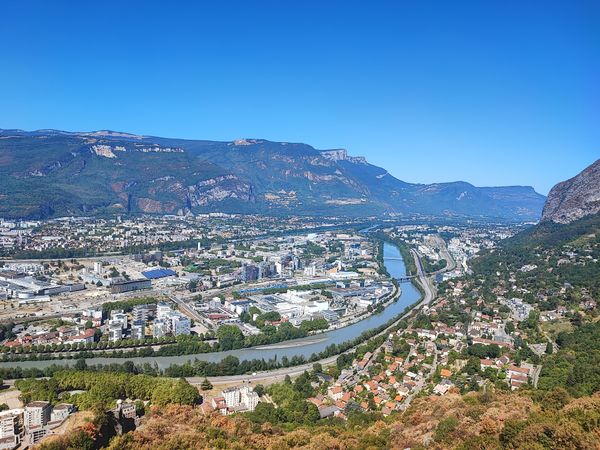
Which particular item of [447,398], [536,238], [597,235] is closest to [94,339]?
[447,398]

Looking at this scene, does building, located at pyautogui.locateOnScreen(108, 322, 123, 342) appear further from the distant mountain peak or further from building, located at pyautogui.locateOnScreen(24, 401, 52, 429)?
the distant mountain peak

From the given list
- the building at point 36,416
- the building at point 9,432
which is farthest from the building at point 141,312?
the building at point 9,432

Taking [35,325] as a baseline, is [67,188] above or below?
above

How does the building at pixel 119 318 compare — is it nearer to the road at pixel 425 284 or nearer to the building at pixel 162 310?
the building at pixel 162 310

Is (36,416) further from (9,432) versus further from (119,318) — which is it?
(119,318)

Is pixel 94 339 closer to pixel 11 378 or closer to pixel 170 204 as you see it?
pixel 11 378

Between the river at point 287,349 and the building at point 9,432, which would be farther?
the river at point 287,349

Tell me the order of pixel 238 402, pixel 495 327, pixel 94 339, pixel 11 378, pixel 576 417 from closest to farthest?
1. pixel 576 417
2. pixel 238 402
3. pixel 11 378
4. pixel 94 339
5. pixel 495 327

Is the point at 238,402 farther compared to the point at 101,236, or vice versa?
the point at 101,236

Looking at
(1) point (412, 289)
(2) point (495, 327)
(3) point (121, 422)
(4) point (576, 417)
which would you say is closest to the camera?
(4) point (576, 417)
